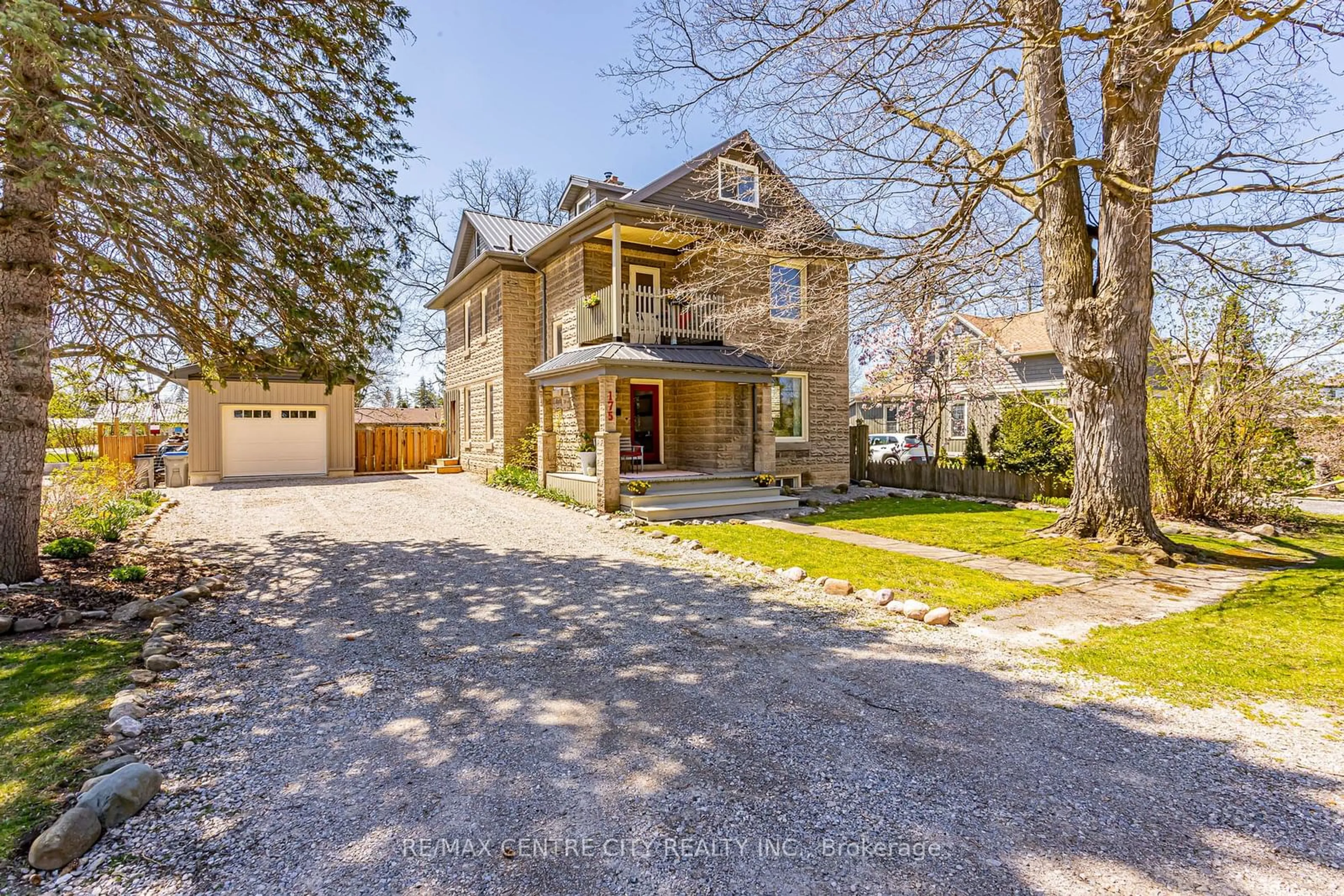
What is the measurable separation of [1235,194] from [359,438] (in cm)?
2123

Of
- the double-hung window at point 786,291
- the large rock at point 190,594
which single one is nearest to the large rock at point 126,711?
the large rock at point 190,594

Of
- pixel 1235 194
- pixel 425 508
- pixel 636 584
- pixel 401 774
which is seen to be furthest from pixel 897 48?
pixel 425 508

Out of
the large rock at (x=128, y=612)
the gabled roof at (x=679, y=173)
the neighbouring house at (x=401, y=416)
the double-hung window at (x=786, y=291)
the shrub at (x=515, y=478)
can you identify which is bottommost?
the large rock at (x=128, y=612)

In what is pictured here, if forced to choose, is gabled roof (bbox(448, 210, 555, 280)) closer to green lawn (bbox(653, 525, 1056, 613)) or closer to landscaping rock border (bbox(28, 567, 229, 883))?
green lawn (bbox(653, 525, 1056, 613))

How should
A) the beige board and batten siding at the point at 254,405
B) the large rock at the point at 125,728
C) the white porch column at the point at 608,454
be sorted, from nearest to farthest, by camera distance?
the large rock at the point at 125,728
the white porch column at the point at 608,454
the beige board and batten siding at the point at 254,405

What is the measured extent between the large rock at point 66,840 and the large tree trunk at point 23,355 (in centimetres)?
502

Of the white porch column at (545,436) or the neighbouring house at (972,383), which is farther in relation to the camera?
the neighbouring house at (972,383)

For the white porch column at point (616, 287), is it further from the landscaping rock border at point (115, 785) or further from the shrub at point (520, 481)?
the landscaping rock border at point (115, 785)

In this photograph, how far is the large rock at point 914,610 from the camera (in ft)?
17.4

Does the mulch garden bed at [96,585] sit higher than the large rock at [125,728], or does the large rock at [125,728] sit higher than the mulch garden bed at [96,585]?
the mulch garden bed at [96,585]

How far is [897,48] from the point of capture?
22.3ft

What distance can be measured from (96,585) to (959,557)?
31.2 ft

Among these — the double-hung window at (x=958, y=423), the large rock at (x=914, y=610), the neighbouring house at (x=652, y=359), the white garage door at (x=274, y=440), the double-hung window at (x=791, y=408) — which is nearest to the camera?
the large rock at (x=914, y=610)

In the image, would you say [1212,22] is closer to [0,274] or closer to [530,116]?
[530,116]
